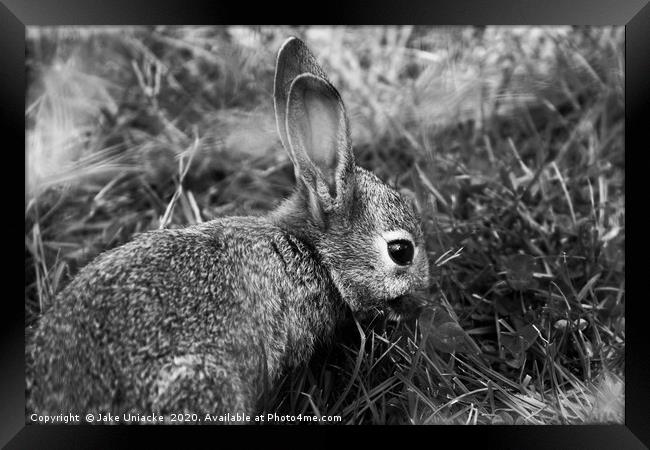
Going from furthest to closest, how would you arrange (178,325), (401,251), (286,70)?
(401,251), (286,70), (178,325)

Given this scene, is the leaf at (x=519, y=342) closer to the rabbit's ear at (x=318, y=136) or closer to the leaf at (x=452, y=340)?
the leaf at (x=452, y=340)

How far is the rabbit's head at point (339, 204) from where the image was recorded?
8.11ft

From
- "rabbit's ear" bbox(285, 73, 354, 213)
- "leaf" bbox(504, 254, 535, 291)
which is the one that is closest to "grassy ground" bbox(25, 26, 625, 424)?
"leaf" bbox(504, 254, 535, 291)

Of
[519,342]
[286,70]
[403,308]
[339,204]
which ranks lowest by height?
[519,342]

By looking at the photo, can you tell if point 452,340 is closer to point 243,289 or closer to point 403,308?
point 403,308

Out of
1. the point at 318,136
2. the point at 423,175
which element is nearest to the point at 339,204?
the point at 318,136

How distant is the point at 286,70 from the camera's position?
249 cm

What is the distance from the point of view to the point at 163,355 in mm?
2090

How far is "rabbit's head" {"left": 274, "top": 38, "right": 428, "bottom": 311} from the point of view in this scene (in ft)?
8.11

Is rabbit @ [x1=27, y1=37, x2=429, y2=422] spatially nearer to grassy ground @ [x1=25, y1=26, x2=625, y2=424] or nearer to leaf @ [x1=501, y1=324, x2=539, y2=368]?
grassy ground @ [x1=25, y1=26, x2=625, y2=424]

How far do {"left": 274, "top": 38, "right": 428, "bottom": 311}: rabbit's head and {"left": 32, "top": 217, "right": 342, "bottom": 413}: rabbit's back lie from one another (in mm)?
165

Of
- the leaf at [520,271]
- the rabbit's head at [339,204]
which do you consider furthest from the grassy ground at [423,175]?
the rabbit's head at [339,204]

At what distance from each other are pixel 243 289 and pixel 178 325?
0.26 m
